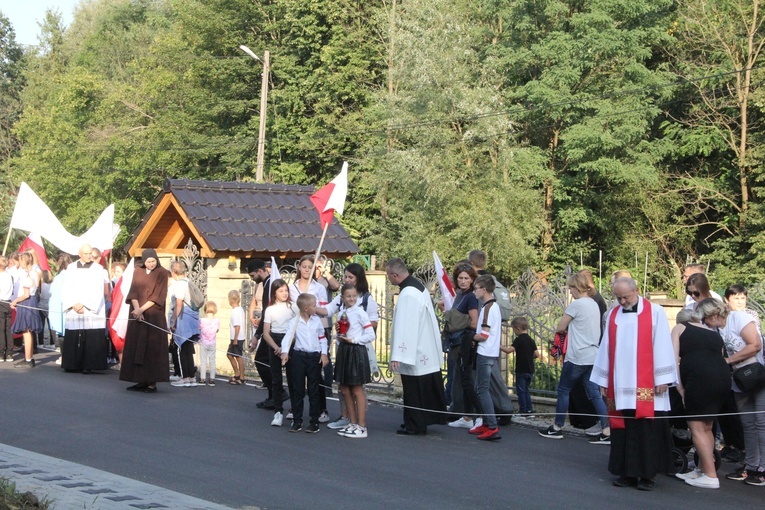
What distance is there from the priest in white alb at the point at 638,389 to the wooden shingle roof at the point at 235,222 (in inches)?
397

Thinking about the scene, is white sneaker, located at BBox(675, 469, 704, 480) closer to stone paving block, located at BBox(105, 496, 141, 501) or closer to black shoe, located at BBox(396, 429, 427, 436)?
black shoe, located at BBox(396, 429, 427, 436)

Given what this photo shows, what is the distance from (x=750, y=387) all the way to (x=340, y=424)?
15.0 ft

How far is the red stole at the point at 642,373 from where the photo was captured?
8641 mm

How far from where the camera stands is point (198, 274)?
18.3m

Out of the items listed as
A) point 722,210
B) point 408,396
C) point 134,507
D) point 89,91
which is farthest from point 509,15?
point 134,507

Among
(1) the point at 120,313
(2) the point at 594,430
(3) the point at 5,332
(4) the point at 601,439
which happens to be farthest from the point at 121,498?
(3) the point at 5,332

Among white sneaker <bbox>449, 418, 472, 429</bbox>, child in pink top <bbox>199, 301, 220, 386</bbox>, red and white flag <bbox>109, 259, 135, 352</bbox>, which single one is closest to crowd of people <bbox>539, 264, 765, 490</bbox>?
white sneaker <bbox>449, 418, 472, 429</bbox>

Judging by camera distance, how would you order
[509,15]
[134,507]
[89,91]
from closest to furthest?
[134,507]
[509,15]
[89,91]

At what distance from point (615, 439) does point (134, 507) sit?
4150mm

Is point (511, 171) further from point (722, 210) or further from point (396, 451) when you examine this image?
point (396, 451)

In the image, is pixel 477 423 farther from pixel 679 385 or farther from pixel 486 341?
pixel 679 385

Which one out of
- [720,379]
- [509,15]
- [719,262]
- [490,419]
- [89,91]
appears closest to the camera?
[720,379]

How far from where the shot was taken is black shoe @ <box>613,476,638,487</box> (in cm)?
877

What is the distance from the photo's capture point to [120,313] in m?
16.7
